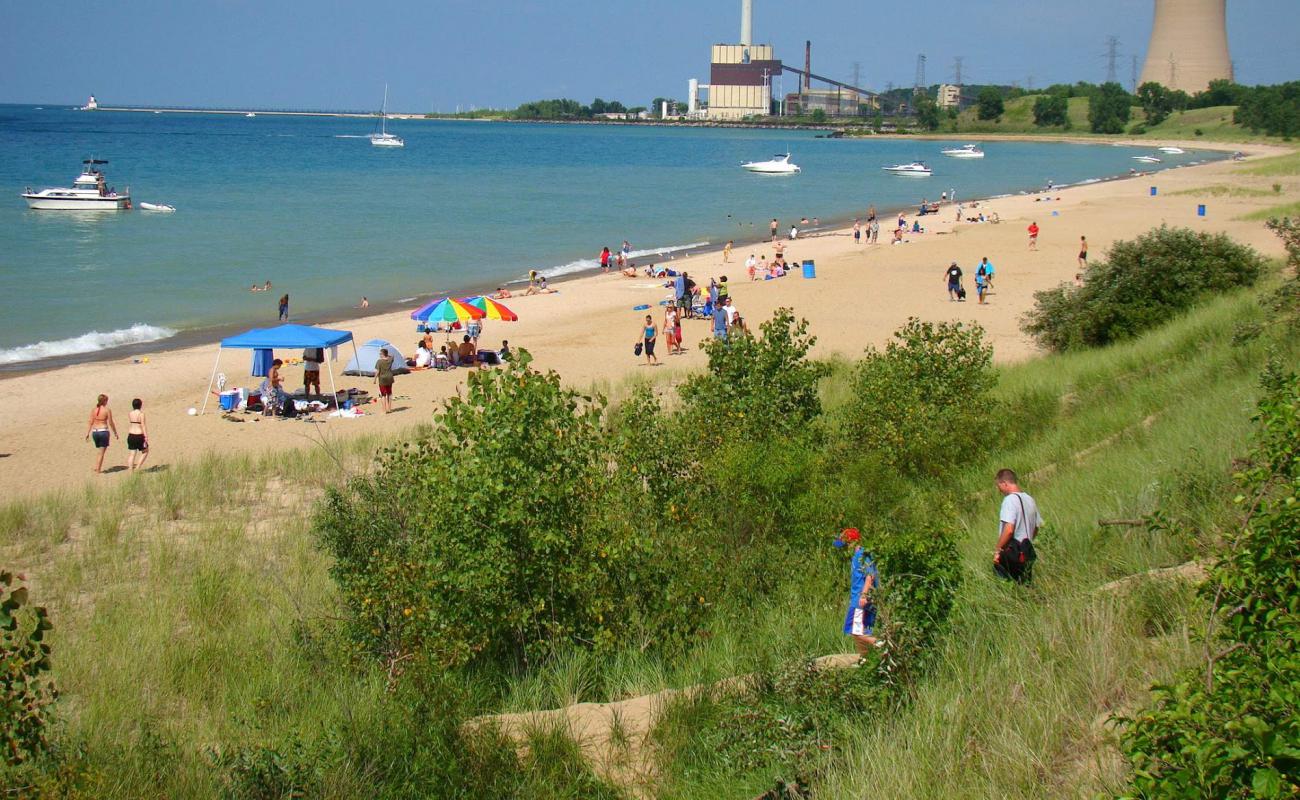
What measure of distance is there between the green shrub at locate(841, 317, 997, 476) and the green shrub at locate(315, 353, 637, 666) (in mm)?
4176

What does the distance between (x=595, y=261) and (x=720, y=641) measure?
3616cm

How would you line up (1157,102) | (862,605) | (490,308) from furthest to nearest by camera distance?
1. (1157,102)
2. (490,308)
3. (862,605)

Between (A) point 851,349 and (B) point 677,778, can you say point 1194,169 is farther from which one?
(B) point 677,778

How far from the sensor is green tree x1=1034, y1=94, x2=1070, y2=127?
171500 millimetres

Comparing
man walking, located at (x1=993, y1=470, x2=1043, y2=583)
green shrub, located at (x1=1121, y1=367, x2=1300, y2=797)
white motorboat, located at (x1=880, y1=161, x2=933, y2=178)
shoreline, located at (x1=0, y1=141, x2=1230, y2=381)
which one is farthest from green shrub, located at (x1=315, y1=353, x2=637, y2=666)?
white motorboat, located at (x1=880, y1=161, x2=933, y2=178)

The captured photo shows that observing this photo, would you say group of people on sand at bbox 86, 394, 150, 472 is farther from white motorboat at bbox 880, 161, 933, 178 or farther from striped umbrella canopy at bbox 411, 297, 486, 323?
white motorboat at bbox 880, 161, 933, 178

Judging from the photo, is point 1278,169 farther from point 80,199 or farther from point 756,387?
point 756,387

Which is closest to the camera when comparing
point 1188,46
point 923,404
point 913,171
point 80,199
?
point 923,404

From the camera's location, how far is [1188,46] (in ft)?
501

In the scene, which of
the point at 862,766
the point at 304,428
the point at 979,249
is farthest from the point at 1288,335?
the point at 979,249

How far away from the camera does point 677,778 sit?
564 cm

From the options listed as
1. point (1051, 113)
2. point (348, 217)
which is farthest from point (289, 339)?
point (1051, 113)

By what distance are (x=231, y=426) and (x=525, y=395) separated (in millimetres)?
12457

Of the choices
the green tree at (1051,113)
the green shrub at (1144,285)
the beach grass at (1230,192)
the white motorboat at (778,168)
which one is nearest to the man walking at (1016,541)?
the green shrub at (1144,285)
